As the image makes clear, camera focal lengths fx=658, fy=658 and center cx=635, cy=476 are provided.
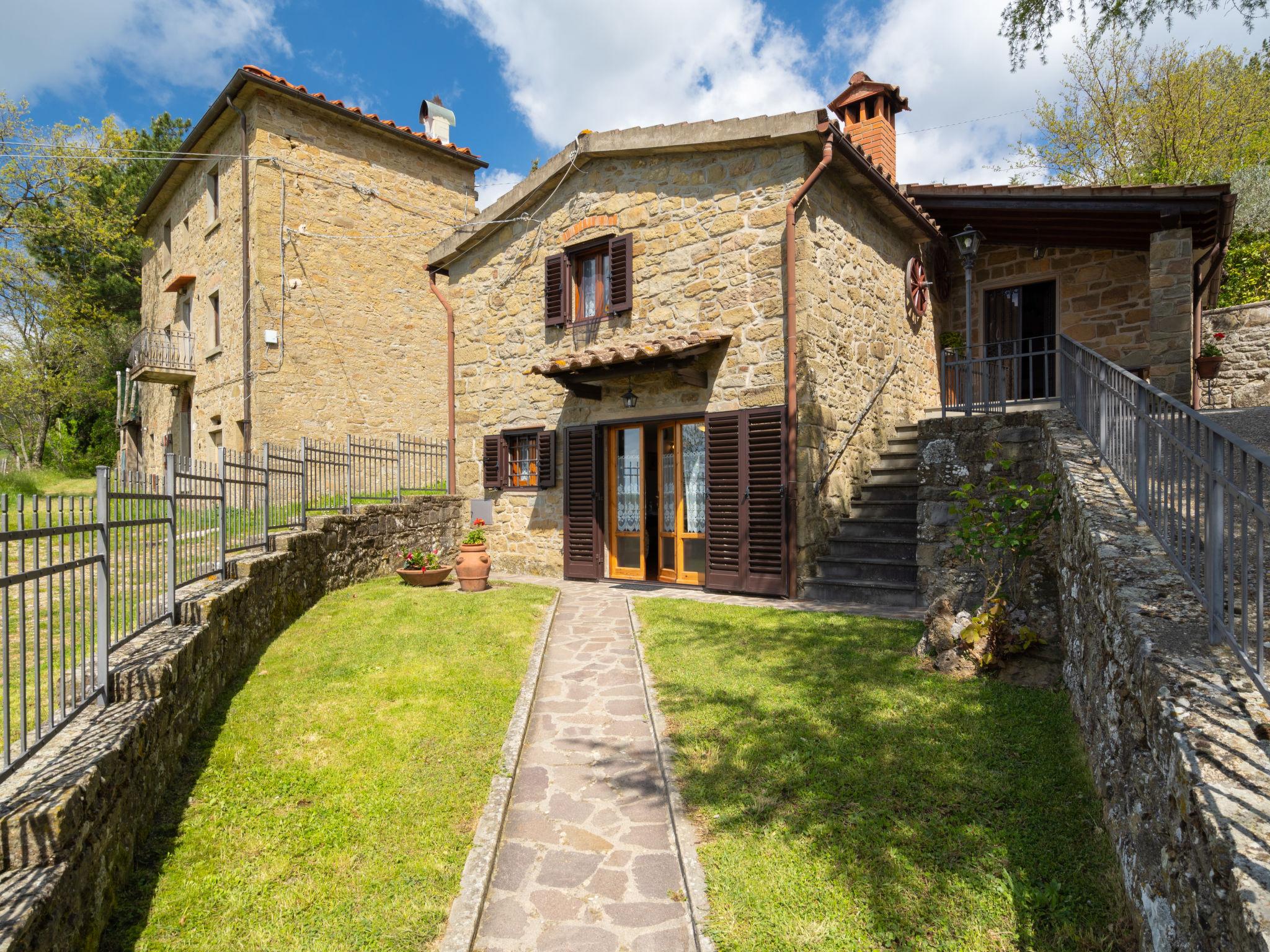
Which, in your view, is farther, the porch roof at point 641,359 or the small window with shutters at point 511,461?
the small window with shutters at point 511,461

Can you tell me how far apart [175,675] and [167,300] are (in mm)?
17334

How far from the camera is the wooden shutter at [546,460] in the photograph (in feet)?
34.2

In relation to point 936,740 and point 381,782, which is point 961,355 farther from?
point 381,782

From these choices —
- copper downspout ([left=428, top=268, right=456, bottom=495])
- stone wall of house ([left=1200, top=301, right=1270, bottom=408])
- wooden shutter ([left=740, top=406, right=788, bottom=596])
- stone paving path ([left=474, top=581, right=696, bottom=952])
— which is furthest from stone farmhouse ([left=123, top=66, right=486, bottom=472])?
stone wall of house ([left=1200, top=301, right=1270, bottom=408])

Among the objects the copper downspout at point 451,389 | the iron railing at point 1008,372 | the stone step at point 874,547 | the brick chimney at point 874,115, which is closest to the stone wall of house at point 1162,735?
the stone step at point 874,547

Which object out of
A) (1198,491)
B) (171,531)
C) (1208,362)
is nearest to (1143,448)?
(1198,491)

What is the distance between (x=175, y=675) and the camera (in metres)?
3.71

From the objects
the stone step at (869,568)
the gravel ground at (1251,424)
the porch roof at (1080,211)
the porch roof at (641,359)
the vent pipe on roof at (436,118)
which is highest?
the vent pipe on roof at (436,118)

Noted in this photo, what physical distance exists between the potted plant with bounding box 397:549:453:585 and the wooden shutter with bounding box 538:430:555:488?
1.99 meters

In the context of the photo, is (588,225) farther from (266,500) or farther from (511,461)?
(266,500)

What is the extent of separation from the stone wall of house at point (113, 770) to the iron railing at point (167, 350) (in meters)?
11.6

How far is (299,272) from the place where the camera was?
13352 mm

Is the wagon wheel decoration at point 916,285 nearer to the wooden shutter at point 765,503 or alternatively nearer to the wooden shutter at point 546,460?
the wooden shutter at point 765,503

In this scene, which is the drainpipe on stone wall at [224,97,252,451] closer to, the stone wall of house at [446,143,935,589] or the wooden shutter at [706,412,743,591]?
the stone wall of house at [446,143,935,589]
